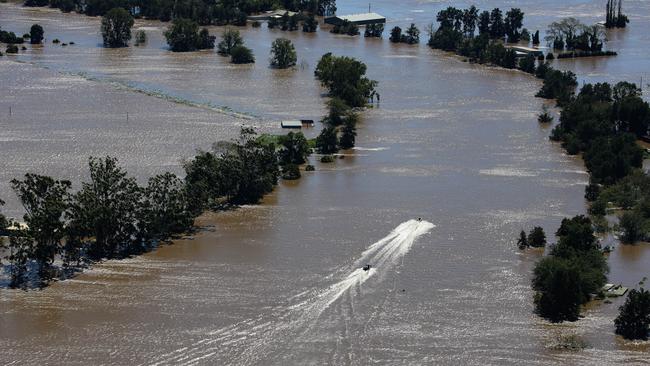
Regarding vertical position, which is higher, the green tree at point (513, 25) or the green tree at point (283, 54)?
the green tree at point (513, 25)

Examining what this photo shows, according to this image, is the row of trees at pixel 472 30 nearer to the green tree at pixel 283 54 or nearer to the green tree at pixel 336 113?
the green tree at pixel 283 54

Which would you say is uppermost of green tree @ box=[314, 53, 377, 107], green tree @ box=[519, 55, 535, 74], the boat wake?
green tree @ box=[519, 55, 535, 74]

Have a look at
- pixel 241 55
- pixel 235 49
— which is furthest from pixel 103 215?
pixel 235 49

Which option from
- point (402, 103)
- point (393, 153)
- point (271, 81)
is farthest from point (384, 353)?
point (271, 81)

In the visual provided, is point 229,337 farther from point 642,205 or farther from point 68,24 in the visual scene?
point 68,24

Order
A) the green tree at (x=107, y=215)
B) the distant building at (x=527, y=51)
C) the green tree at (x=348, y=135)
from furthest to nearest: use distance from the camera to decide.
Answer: the distant building at (x=527, y=51), the green tree at (x=348, y=135), the green tree at (x=107, y=215)

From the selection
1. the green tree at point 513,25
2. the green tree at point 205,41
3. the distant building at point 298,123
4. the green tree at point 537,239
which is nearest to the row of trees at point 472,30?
the green tree at point 513,25

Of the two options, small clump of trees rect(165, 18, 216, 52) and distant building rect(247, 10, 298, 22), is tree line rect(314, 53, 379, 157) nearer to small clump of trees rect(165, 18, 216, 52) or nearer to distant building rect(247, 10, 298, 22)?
small clump of trees rect(165, 18, 216, 52)

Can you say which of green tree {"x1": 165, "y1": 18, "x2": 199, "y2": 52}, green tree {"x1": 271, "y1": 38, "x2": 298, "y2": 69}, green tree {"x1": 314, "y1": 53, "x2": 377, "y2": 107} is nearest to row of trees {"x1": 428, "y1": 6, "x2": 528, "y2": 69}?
green tree {"x1": 271, "y1": 38, "x2": 298, "y2": 69}
